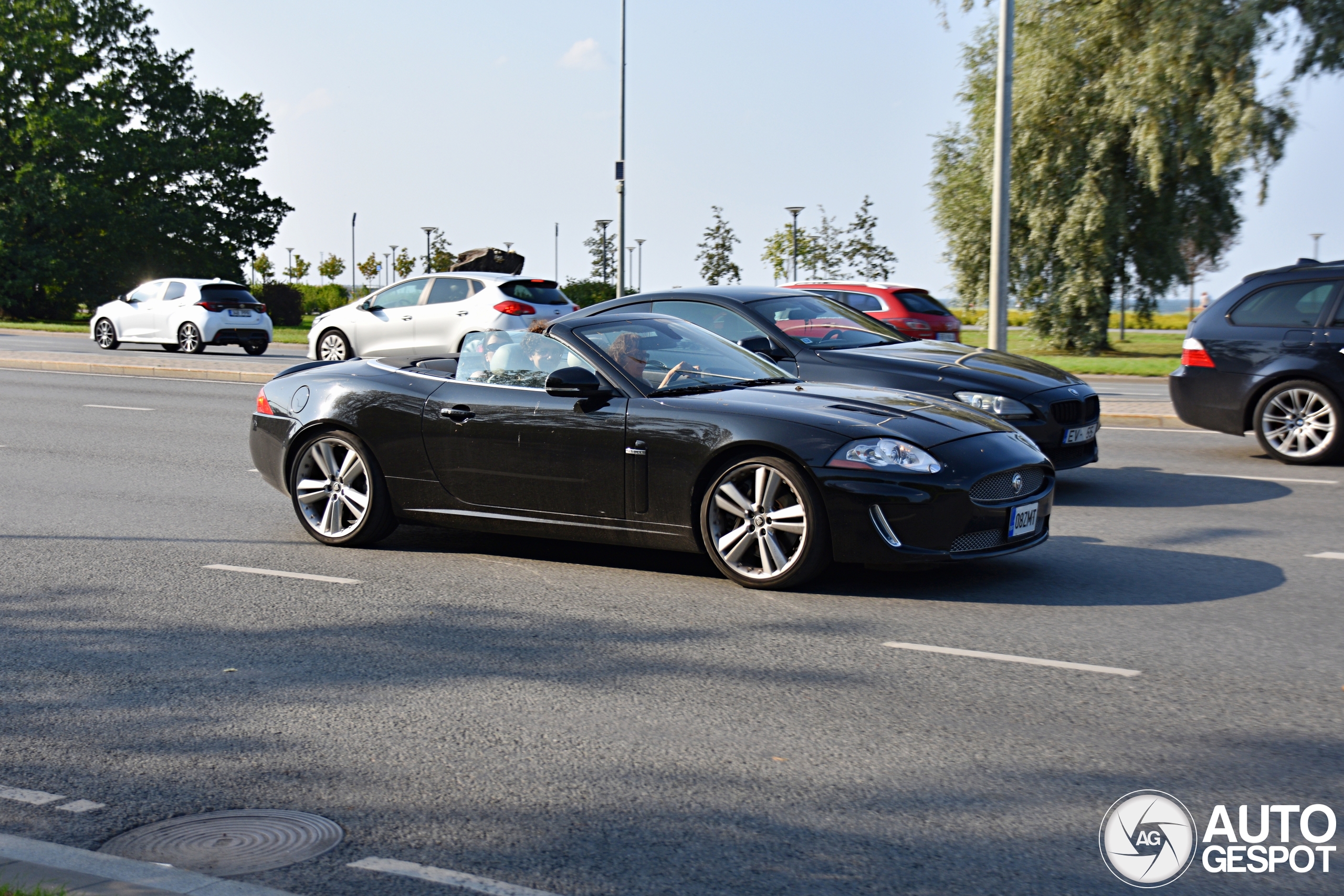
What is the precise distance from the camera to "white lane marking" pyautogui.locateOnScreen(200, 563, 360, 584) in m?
7.11

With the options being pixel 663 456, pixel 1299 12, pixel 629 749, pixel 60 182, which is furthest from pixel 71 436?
pixel 60 182

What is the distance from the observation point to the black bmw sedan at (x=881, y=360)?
9438 mm

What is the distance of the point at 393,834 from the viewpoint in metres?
3.72

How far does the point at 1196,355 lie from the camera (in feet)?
39.0

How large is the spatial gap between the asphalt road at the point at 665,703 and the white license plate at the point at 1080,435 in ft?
3.93

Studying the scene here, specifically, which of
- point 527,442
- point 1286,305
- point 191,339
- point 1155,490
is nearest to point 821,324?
point 1155,490

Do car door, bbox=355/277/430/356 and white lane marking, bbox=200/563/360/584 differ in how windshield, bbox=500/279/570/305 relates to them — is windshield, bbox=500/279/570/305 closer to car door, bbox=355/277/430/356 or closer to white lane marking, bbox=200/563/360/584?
car door, bbox=355/277/430/356

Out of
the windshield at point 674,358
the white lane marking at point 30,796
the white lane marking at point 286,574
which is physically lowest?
the white lane marking at point 30,796

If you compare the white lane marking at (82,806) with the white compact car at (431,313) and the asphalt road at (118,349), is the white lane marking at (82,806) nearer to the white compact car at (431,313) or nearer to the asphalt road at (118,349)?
the white compact car at (431,313)

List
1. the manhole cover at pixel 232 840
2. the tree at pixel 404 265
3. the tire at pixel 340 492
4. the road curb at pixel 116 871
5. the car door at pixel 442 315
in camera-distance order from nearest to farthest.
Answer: the road curb at pixel 116 871, the manhole cover at pixel 232 840, the tire at pixel 340 492, the car door at pixel 442 315, the tree at pixel 404 265

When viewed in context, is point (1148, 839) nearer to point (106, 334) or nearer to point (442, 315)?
point (442, 315)

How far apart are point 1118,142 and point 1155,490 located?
63.4 ft

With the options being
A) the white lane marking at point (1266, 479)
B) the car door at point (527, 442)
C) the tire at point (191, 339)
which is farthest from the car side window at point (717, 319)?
the tire at point (191, 339)

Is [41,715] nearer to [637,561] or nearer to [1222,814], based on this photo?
[637,561]
